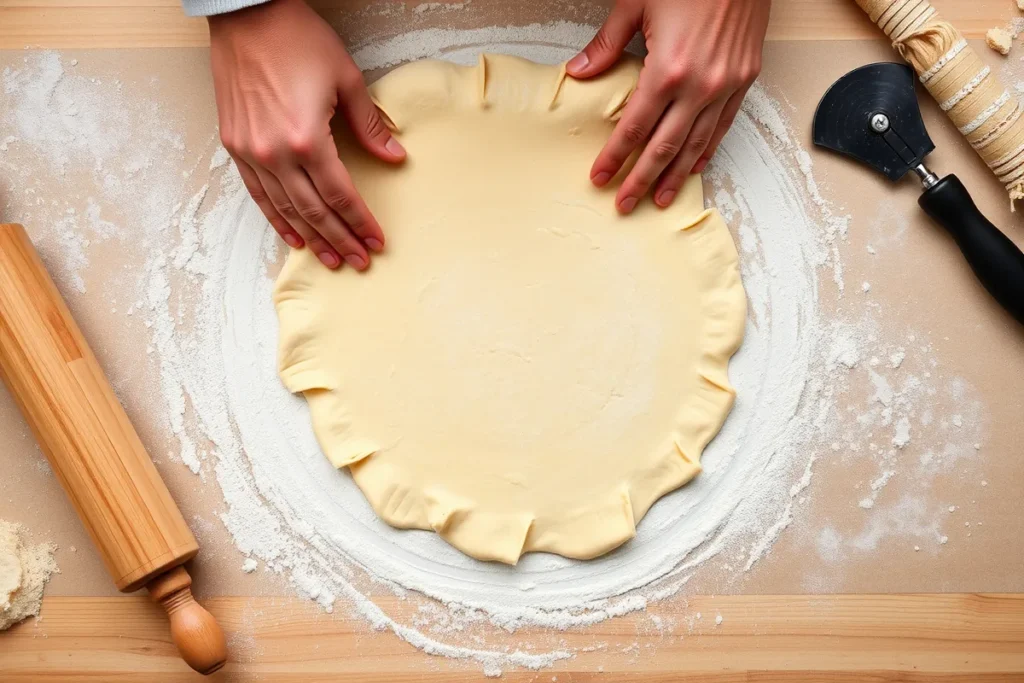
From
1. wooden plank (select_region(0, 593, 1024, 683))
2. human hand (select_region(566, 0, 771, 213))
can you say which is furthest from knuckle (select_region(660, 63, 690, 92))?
wooden plank (select_region(0, 593, 1024, 683))

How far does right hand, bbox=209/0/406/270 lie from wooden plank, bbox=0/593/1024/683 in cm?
62

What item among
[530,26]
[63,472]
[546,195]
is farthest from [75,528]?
[530,26]

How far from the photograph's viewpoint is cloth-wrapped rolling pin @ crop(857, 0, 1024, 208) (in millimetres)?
1083

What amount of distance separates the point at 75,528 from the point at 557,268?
86 centimetres

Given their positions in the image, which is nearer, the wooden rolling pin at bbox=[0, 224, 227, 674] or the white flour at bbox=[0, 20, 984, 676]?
the wooden rolling pin at bbox=[0, 224, 227, 674]

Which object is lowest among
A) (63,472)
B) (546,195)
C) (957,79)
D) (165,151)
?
(63,472)

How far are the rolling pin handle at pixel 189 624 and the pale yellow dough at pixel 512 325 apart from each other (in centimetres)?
28

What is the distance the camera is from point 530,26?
116 cm

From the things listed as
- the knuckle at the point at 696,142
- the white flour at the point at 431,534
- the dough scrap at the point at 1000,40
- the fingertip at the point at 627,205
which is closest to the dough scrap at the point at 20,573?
the white flour at the point at 431,534

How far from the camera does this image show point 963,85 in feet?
3.55

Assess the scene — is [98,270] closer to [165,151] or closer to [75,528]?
[165,151]

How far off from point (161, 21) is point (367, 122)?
0.43 m

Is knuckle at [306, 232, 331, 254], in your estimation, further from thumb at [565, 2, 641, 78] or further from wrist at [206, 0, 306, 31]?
thumb at [565, 2, 641, 78]

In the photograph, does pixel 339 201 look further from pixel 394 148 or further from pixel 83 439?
pixel 83 439
